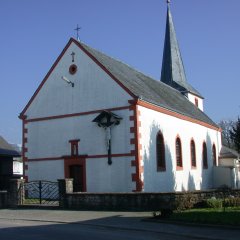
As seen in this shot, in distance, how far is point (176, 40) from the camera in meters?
49.6

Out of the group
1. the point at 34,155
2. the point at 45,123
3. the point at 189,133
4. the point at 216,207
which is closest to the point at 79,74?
the point at 45,123

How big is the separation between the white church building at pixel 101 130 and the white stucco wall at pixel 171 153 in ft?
0.20

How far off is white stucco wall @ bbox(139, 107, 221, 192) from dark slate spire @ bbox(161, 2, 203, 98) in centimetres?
886

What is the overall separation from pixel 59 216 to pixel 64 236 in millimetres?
5988

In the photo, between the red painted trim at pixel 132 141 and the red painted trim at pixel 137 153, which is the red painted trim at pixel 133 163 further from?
the red painted trim at pixel 132 141

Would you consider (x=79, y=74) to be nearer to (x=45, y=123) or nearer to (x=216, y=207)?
(x=45, y=123)

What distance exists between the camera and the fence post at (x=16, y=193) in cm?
2324

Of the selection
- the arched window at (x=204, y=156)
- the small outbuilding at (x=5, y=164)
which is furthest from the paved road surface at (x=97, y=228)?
the arched window at (x=204, y=156)

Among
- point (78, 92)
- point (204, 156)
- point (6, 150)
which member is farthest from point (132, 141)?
point (6, 150)

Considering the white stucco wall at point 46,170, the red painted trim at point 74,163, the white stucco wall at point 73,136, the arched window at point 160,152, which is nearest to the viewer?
the white stucco wall at point 73,136

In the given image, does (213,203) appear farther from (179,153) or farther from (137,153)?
(179,153)

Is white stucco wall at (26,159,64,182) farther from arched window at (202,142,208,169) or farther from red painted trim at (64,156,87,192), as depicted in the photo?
arched window at (202,142,208,169)

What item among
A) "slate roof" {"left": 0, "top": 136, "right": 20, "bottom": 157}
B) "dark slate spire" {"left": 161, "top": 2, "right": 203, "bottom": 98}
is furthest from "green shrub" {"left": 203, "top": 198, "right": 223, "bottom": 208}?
"dark slate spire" {"left": 161, "top": 2, "right": 203, "bottom": 98}

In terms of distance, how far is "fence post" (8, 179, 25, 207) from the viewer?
2324 centimetres
